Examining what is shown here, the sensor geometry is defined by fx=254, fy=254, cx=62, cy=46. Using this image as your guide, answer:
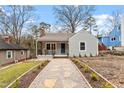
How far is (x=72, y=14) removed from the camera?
69.6ft

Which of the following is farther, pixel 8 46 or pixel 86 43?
pixel 86 43

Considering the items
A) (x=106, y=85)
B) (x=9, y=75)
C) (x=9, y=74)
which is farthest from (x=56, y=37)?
(x=106, y=85)

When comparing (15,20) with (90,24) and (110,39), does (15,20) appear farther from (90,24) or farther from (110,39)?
(110,39)

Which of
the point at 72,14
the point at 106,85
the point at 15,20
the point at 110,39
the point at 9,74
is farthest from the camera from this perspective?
the point at 110,39

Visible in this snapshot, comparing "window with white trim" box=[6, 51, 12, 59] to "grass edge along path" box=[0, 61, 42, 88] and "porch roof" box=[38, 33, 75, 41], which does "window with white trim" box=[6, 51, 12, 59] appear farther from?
"grass edge along path" box=[0, 61, 42, 88]

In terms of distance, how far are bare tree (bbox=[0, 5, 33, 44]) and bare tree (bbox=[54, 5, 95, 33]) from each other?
8.21 ft

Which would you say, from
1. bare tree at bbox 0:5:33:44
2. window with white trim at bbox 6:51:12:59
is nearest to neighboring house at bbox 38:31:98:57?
bare tree at bbox 0:5:33:44

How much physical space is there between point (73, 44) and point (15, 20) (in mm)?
5721

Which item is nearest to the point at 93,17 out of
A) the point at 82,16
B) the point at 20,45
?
the point at 82,16

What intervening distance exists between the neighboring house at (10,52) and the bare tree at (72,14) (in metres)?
4.47
